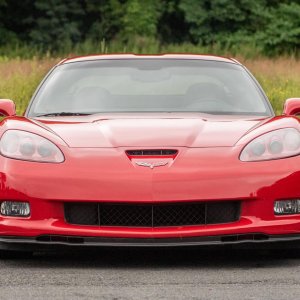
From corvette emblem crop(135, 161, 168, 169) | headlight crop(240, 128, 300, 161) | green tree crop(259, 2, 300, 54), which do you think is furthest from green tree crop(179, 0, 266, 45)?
corvette emblem crop(135, 161, 168, 169)

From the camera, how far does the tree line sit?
51.4 meters

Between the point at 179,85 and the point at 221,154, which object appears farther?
the point at 179,85

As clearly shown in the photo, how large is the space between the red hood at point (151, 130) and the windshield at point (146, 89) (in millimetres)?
417

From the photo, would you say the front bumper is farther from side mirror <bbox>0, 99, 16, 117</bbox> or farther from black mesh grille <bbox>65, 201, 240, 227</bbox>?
side mirror <bbox>0, 99, 16, 117</bbox>

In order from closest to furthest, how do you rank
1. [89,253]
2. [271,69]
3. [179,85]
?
1. [89,253]
2. [179,85]
3. [271,69]

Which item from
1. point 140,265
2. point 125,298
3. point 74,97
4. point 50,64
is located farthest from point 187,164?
point 50,64

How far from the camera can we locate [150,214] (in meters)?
5.69

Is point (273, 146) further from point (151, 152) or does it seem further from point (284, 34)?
point (284, 34)

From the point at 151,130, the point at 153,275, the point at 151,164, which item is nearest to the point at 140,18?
the point at 151,130

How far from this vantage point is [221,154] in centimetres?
584

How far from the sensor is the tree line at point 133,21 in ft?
169

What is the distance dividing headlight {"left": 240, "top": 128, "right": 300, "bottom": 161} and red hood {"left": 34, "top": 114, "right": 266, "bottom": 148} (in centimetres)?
12

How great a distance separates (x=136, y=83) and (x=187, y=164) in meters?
1.76

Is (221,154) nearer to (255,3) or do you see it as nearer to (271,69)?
(271,69)
